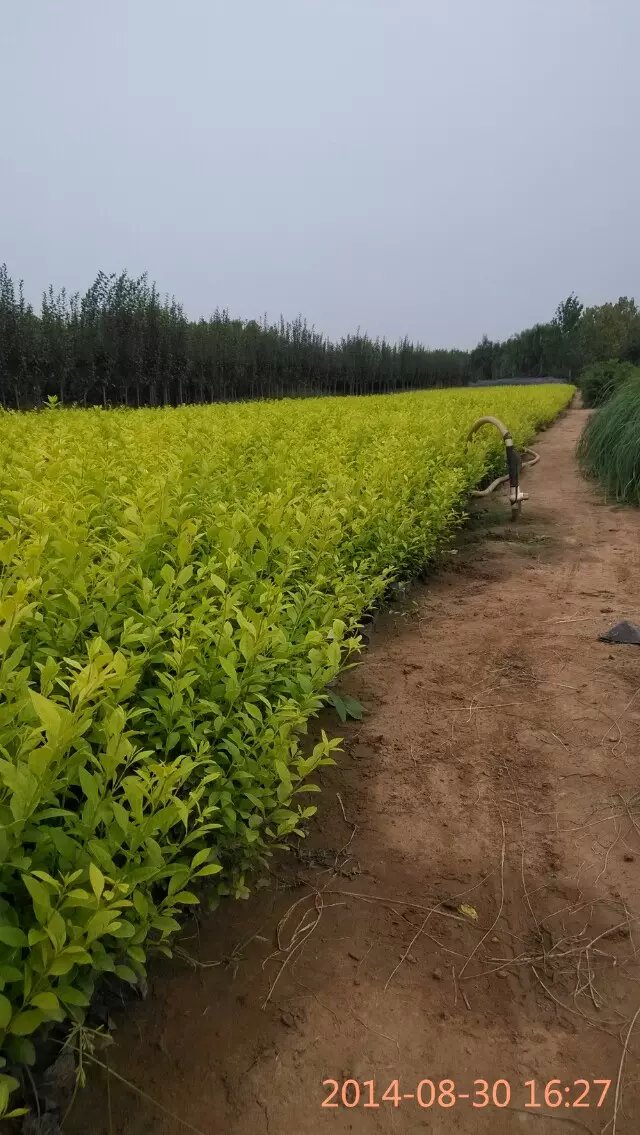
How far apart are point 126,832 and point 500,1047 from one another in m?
1.06

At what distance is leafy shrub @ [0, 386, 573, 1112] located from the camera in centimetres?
120

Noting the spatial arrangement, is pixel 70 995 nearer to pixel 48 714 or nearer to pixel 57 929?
pixel 57 929

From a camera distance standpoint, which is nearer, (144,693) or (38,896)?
(38,896)

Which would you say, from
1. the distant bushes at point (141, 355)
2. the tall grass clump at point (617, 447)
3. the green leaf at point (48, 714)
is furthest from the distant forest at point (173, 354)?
the green leaf at point (48, 714)

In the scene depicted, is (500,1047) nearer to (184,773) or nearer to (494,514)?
(184,773)

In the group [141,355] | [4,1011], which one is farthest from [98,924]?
[141,355]

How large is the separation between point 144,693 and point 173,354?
84.2 feet

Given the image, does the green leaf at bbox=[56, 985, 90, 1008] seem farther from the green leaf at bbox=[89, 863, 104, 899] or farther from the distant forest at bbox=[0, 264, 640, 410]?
the distant forest at bbox=[0, 264, 640, 410]

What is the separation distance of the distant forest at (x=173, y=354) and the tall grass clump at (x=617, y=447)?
39.2 feet

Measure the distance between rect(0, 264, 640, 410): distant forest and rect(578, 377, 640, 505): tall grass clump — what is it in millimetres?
11949

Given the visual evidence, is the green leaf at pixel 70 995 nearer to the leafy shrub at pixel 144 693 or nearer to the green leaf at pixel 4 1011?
the leafy shrub at pixel 144 693

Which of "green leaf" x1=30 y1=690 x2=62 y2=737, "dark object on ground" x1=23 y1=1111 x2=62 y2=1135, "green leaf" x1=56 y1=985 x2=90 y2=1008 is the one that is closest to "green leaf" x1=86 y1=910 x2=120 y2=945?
"green leaf" x1=56 y1=985 x2=90 y2=1008

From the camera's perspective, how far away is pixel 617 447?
27.8 feet

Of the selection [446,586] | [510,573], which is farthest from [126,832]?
[510,573]
